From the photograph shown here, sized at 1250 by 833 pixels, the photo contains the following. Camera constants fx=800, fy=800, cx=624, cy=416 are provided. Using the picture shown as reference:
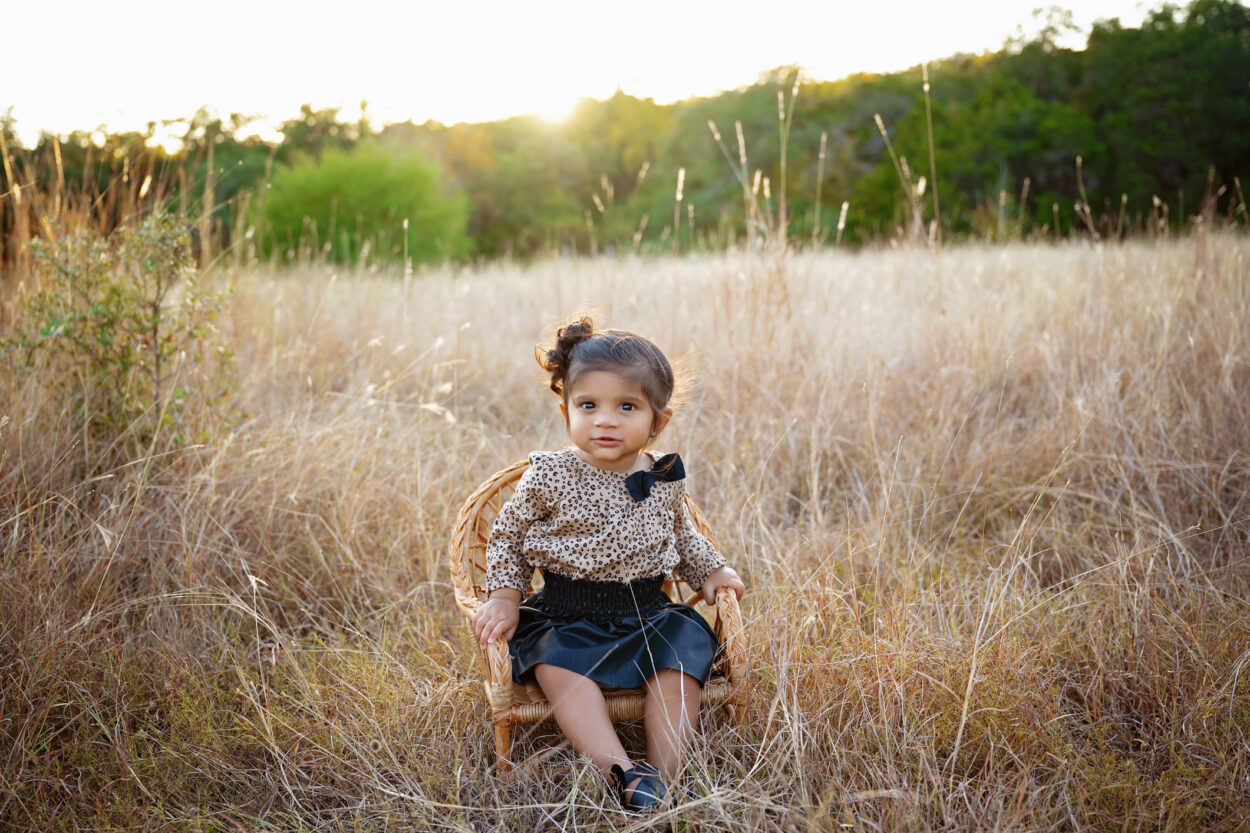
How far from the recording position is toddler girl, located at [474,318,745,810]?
177 centimetres

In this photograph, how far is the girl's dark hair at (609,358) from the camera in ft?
6.12

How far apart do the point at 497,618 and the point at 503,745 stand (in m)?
0.27

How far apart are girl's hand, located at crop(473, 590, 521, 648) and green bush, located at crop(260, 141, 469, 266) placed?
986 centimetres

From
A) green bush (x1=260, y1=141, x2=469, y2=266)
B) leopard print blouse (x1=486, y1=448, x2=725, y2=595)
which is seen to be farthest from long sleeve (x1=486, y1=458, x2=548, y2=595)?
green bush (x1=260, y1=141, x2=469, y2=266)

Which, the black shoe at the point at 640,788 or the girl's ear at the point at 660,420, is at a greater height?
Answer: the girl's ear at the point at 660,420

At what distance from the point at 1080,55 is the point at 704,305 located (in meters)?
19.7

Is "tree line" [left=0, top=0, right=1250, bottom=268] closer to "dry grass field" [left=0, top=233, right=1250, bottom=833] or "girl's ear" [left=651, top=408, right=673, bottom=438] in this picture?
"dry grass field" [left=0, top=233, right=1250, bottom=833]

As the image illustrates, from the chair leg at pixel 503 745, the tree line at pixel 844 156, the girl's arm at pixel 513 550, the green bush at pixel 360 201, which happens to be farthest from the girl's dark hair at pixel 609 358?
the green bush at pixel 360 201

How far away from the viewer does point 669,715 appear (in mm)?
1756

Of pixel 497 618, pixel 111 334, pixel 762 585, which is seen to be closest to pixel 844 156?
pixel 762 585

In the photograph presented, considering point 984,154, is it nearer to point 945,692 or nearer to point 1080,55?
point 1080,55

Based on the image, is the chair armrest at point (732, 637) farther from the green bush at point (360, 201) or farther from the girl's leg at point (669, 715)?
the green bush at point (360, 201)

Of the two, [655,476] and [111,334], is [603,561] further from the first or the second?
[111,334]

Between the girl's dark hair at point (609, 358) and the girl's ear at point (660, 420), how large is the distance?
0.02 m
